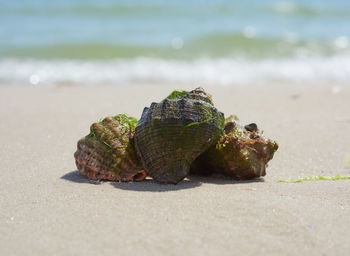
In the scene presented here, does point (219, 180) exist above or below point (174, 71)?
below

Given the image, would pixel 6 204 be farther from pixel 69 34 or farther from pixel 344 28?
pixel 344 28

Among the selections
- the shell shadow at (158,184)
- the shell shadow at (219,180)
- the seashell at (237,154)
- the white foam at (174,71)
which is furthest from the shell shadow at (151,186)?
the white foam at (174,71)

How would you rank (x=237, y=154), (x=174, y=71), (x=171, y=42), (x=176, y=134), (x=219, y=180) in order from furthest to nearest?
1. (x=171, y=42)
2. (x=174, y=71)
3. (x=219, y=180)
4. (x=237, y=154)
5. (x=176, y=134)

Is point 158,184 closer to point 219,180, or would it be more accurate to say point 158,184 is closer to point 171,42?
point 219,180

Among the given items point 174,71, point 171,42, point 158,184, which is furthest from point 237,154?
point 171,42

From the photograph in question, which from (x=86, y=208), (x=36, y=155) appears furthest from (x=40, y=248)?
(x=36, y=155)

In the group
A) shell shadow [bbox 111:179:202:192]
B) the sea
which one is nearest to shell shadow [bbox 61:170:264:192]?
shell shadow [bbox 111:179:202:192]
